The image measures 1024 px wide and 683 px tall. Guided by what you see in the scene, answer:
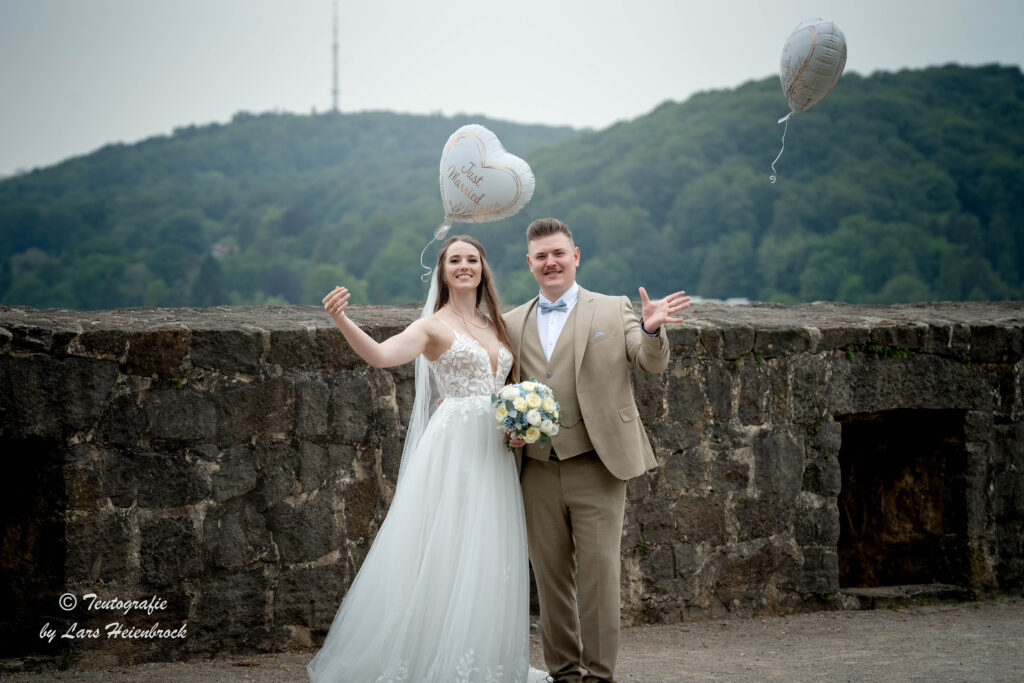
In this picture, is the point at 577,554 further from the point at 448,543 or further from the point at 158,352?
the point at 158,352

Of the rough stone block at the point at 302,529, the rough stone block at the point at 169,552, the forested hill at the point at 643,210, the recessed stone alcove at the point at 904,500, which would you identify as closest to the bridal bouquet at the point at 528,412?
the rough stone block at the point at 302,529

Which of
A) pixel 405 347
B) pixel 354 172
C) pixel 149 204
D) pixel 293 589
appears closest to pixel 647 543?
pixel 293 589

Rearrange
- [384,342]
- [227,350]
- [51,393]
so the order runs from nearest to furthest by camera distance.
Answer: [384,342]
[51,393]
[227,350]

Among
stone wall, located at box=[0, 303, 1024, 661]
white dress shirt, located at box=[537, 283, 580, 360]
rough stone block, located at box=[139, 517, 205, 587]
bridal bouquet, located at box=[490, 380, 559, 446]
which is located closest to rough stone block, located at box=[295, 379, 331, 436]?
stone wall, located at box=[0, 303, 1024, 661]

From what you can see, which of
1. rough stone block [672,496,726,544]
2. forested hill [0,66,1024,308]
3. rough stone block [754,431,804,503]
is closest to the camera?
Answer: rough stone block [672,496,726,544]

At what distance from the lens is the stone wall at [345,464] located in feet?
14.6

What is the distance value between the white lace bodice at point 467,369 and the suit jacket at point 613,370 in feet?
0.31

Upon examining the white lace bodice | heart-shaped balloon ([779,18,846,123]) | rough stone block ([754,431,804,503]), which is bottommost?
rough stone block ([754,431,804,503])

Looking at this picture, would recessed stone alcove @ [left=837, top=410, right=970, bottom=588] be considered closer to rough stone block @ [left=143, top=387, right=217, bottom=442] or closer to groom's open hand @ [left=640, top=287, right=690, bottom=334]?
groom's open hand @ [left=640, top=287, right=690, bottom=334]

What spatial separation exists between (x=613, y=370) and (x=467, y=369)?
563mm

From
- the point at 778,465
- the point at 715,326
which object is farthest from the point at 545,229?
the point at 778,465

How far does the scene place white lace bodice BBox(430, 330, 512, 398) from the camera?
3.84 metres

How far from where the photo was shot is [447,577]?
3.66 meters

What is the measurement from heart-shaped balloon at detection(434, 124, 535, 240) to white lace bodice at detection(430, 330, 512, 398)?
69cm
